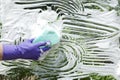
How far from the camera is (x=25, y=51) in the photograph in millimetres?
1679

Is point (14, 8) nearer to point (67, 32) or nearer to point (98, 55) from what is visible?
point (67, 32)

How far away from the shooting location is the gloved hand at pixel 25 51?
1.67m

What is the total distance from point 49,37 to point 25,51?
13cm

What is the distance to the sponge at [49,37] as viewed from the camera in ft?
5.53

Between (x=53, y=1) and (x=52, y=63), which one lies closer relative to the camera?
(x=52, y=63)

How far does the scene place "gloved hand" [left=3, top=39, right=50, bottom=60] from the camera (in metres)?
1.67

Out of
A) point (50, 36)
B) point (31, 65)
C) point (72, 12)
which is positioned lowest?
point (31, 65)

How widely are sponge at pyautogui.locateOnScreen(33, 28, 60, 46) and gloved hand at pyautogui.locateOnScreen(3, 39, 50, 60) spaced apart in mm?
35

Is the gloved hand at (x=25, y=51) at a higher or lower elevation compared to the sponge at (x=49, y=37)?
lower

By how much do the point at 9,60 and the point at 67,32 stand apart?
0.32 m

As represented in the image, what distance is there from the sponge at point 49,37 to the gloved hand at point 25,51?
0.12 feet

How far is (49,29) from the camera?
1732mm

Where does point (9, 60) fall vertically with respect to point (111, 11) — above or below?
below

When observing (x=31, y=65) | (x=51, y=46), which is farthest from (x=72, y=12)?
(x=31, y=65)
